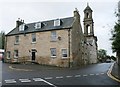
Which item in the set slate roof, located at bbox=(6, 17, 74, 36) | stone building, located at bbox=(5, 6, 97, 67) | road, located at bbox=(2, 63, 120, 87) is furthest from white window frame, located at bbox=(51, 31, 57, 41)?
road, located at bbox=(2, 63, 120, 87)

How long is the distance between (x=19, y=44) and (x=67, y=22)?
10.5 meters

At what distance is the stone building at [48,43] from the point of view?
34.9 metres

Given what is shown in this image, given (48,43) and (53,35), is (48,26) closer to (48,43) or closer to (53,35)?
(53,35)

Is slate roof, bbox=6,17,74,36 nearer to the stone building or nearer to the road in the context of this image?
the stone building

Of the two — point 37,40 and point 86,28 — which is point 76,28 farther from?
point 86,28

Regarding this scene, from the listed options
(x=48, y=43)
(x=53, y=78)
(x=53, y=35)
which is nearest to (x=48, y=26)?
(x=53, y=35)

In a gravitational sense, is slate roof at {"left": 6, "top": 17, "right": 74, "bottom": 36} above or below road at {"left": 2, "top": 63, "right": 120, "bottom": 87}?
above

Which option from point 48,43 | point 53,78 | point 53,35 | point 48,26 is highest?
point 48,26

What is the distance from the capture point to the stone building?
1375 inches

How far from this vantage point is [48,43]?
1451 inches

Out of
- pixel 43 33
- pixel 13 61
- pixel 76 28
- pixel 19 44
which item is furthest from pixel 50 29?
pixel 13 61

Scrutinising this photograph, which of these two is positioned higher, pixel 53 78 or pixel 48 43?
pixel 48 43

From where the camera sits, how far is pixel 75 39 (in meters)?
37.5

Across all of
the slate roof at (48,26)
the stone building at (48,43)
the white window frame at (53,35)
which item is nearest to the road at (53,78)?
the stone building at (48,43)
